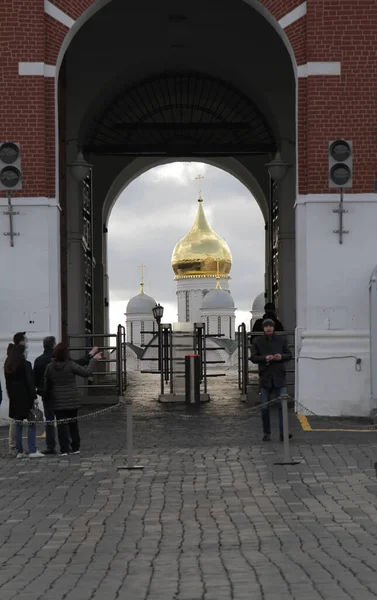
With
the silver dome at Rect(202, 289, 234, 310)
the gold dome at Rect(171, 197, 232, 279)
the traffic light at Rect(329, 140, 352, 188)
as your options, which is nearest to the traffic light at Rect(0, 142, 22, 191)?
the traffic light at Rect(329, 140, 352, 188)

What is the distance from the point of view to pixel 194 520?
10.5 m

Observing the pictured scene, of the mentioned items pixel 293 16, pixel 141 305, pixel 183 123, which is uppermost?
pixel 293 16

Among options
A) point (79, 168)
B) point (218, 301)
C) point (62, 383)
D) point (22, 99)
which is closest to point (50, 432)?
point (62, 383)

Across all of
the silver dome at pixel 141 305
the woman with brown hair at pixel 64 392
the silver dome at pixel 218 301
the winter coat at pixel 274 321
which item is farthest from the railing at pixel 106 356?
the silver dome at pixel 218 301

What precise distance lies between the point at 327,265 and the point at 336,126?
213cm

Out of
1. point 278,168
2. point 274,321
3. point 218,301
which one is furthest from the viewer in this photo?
point 218,301

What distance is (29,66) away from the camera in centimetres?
1994

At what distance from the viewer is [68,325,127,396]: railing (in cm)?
2231

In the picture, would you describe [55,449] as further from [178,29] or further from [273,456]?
[178,29]

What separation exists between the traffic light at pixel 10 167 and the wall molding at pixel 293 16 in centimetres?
464

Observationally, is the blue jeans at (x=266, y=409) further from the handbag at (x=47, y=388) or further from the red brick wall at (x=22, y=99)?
the red brick wall at (x=22, y=99)

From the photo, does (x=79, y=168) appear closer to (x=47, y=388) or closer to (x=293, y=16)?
(x=293, y=16)

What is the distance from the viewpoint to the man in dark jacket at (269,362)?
16625mm

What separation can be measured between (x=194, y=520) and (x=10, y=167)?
Result: 33.4ft
